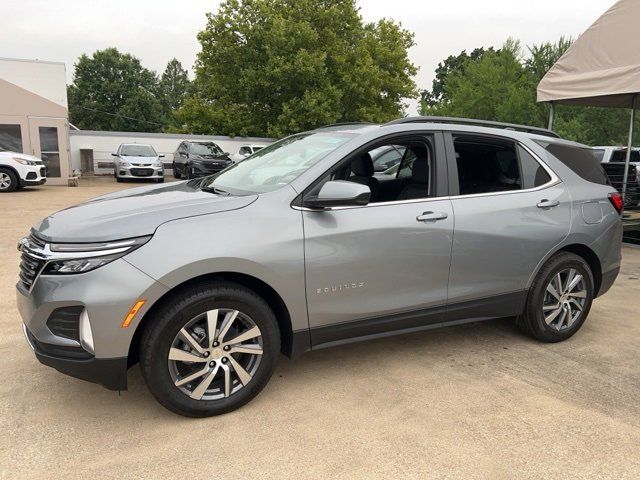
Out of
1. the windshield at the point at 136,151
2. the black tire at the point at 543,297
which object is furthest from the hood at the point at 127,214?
the windshield at the point at 136,151

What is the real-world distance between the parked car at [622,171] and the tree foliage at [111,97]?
167 ft

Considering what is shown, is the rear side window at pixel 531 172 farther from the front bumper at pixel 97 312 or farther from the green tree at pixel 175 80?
the green tree at pixel 175 80

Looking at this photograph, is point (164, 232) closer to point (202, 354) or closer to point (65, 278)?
point (65, 278)

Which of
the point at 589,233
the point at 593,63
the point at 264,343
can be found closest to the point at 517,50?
the point at 593,63

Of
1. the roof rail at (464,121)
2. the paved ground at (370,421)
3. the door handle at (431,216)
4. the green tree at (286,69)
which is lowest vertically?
the paved ground at (370,421)

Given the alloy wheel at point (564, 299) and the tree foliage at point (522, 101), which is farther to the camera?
the tree foliage at point (522, 101)

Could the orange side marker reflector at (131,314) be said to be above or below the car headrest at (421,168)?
below

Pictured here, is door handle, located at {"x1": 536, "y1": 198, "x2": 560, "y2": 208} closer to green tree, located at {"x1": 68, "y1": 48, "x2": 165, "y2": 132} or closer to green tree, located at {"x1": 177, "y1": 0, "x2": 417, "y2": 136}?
green tree, located at {"x1": 177, "y1": 0, "x2": 417, "y2": 136}

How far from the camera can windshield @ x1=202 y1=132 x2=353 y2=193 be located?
3225 millimetres

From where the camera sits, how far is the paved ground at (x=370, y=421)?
8.07 ft

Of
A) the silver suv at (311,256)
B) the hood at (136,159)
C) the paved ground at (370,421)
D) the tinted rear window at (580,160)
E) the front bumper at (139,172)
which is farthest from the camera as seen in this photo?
the hood at (136,159)

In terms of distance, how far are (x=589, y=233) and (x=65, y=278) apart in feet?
12.1

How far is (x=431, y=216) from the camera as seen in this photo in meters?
3.31

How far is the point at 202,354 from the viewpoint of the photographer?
8.98ft
